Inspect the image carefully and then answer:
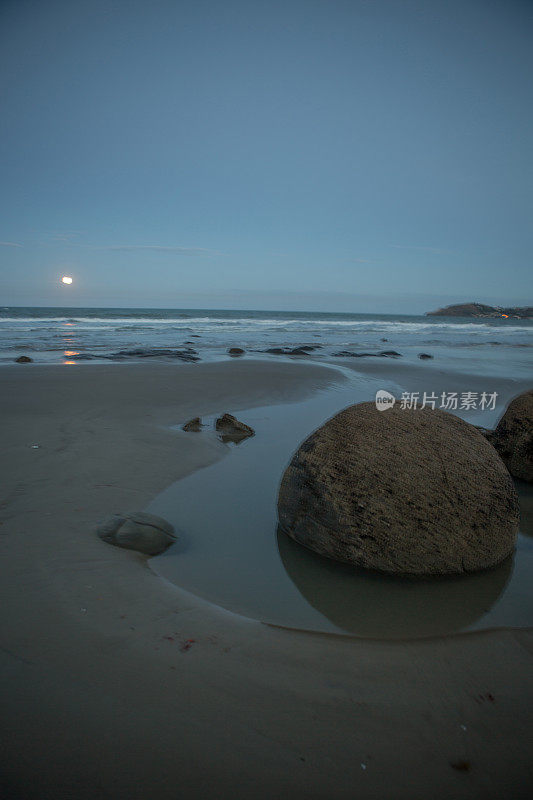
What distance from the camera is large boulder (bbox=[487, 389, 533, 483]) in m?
4.80

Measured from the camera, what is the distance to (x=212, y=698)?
1.90 metres

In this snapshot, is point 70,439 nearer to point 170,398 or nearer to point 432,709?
point 170,398

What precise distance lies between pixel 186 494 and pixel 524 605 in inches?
112

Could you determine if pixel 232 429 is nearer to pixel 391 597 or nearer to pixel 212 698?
pixel 391 597

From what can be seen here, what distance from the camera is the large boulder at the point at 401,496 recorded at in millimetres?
2891

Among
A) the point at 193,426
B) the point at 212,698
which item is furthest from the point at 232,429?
the point at 212,698

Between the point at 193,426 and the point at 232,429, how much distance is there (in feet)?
1.96

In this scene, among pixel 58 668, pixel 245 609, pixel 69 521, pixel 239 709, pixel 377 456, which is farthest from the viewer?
pixel 69 521

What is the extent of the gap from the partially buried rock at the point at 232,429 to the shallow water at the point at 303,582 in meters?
1.92

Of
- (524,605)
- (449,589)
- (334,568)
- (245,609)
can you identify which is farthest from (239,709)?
(524,605)

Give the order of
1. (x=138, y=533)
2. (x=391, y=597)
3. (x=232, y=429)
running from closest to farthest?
(x=391, y=597) < (x=138, y=533) < (x=232, y=429)

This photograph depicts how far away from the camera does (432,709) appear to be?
75.8 inches

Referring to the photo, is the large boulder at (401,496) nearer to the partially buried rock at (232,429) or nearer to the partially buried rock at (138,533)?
the partially buried rock at (138,533)

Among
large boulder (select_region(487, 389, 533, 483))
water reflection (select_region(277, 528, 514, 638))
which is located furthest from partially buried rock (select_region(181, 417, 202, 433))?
large boulder (select_region(487, 389, 533, 483))
